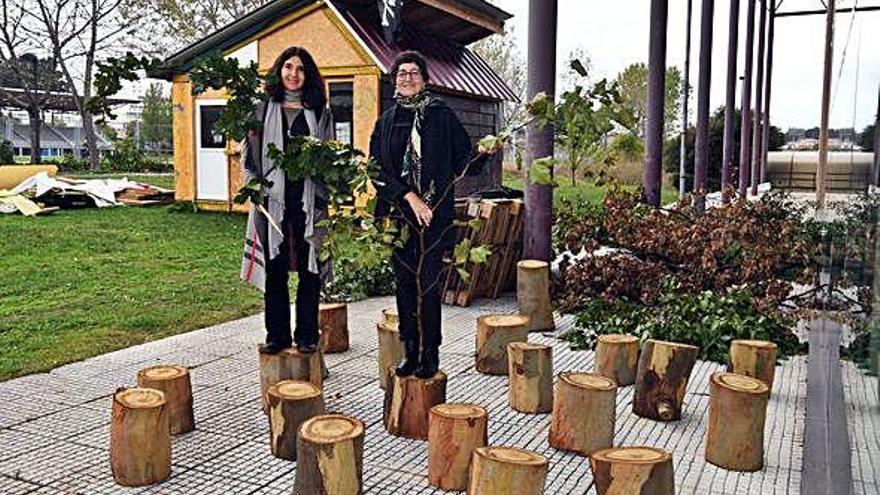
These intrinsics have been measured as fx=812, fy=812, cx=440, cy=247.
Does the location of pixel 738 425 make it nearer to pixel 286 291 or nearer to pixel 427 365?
pixel 427 365

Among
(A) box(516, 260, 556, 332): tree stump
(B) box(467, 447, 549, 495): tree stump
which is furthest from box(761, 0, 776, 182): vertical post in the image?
(B) box(467, 447, 549, 495): tree stump

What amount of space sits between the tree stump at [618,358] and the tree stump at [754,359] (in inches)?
21.5

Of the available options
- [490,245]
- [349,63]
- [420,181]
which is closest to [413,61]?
[420,181]

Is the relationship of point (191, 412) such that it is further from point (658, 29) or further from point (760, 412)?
point (658, 29)

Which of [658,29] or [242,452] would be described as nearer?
[242,452]

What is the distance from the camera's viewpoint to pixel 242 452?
3.58 metres

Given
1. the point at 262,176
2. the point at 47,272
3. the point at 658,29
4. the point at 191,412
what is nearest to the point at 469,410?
the point at 191,412

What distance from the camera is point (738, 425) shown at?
3377 mm

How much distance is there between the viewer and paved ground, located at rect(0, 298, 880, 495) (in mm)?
3223

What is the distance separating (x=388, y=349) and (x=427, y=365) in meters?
0.71

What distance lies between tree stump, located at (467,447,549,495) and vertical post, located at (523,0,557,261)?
4142 mm

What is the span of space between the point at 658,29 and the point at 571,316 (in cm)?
474

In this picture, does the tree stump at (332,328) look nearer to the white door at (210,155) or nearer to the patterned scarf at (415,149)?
the patterned scarf at (415,149)

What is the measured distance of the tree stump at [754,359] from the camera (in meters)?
4.24
